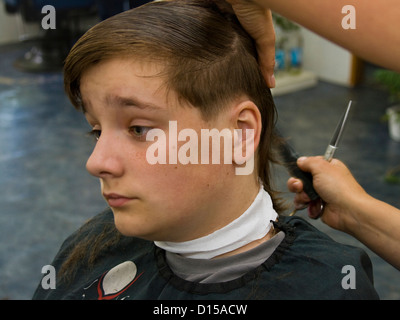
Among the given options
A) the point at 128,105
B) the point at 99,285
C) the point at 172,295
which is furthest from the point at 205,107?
the point at 99,285

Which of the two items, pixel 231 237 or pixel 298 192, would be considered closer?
pixel 231 237

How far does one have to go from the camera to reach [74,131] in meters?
4.52

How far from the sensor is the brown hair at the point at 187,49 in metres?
0.99

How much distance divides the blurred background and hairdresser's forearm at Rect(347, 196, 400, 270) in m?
0.63

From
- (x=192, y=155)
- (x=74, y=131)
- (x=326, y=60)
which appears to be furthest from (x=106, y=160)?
(x=326, y=60)

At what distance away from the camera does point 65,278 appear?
1.37 metres

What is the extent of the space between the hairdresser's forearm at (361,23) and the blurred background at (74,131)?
79 cm

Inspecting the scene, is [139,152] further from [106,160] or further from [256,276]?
[256,276]

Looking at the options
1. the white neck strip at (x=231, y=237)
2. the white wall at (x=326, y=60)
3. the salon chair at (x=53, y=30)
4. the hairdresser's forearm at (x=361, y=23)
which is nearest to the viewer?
the hairdresser's forearm at (x=361, y=23)

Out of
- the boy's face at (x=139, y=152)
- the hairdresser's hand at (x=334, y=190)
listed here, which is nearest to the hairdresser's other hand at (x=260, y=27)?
the boy's face at (x=139, y=152)

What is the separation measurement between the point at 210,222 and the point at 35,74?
216 inches

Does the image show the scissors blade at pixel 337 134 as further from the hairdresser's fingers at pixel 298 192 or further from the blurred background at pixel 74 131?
the blurred background at pixel 74 131

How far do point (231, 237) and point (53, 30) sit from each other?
236 inches

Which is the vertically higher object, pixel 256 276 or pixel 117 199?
pixel 117 199
